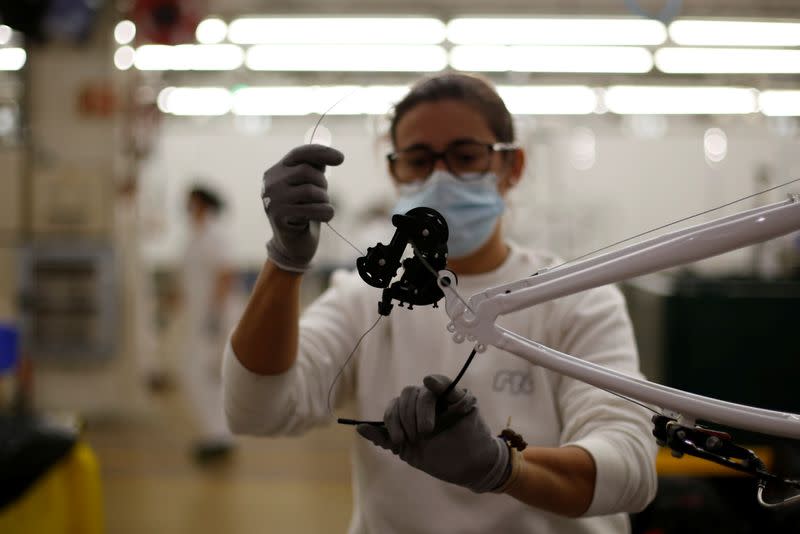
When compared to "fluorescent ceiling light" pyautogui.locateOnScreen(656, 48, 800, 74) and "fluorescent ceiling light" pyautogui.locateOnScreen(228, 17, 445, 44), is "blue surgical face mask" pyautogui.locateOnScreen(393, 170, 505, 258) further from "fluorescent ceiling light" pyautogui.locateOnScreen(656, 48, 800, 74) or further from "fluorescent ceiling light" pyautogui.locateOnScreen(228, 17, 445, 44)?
"fluorescent ceiling light" pyautogui.locateOnScreen(228, 17, 445, 44)

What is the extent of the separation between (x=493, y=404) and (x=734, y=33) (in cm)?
105

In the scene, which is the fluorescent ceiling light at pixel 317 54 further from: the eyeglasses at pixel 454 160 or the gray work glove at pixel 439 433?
the gray work glove at pixel 439 433

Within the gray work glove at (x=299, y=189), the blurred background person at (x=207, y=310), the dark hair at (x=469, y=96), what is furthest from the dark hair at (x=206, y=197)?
the gray work glove at (x=299, y=189)

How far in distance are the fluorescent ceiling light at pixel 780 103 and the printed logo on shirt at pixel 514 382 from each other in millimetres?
516

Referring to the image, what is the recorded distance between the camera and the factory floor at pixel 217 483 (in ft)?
10.1

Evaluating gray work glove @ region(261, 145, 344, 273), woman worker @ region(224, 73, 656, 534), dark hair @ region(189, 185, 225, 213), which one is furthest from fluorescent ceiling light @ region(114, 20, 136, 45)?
gray work glove @ region(261, 145, 344, 273)

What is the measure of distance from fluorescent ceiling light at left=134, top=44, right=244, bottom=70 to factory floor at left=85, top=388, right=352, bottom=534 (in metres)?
2.29

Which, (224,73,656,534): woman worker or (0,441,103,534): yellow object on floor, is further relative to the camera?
(0,441,103,534): yellow object on floor

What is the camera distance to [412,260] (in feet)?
2.49

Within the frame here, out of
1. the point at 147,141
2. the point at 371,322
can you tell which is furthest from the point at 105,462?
the point at 371,322

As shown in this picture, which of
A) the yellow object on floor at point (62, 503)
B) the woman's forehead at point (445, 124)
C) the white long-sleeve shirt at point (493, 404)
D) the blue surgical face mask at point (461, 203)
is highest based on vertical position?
the woman's forehead at point (445, 124)

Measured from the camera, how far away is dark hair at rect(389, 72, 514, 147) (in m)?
0.98

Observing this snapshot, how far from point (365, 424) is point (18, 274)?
4.33m

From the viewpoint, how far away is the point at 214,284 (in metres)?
3.96
